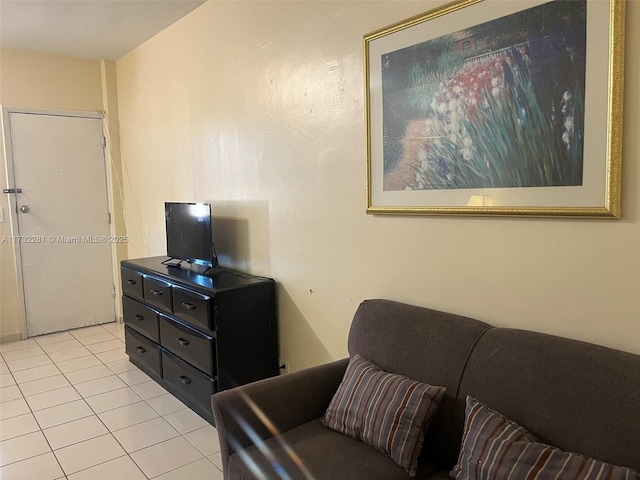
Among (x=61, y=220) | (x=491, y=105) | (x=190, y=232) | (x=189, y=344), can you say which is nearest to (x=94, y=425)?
(x=189, y=344)

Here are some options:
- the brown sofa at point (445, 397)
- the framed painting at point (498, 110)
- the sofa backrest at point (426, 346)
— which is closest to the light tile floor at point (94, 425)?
the brown sofa at point (445, 397)

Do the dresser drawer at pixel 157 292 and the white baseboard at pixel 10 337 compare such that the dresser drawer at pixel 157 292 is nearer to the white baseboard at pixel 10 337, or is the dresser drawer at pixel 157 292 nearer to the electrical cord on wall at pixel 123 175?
the electrical cord on wall at pixel 123 175

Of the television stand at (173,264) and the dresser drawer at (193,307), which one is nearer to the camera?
the dresser drawer at (193,307)

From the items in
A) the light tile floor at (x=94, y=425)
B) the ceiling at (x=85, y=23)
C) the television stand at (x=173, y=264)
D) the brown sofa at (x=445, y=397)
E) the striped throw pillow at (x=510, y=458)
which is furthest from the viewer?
the television stand at (x=173, y=264)

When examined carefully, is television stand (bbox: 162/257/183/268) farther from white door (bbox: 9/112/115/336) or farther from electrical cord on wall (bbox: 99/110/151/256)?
white door (bbox: 9/112/115/336)

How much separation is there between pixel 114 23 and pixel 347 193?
2521 millimetres

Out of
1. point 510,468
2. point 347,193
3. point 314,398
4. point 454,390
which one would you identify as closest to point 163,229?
Answer: point 347,193

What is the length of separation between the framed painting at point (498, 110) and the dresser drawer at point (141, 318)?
6.02ft

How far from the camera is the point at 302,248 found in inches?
108

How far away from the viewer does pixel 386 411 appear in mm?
1715

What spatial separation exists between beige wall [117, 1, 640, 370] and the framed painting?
0.20 feet

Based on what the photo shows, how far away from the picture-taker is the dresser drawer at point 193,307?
269cm

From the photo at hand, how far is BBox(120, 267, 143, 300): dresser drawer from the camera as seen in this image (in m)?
3.50

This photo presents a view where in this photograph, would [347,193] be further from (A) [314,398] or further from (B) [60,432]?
(B) [60,432]
